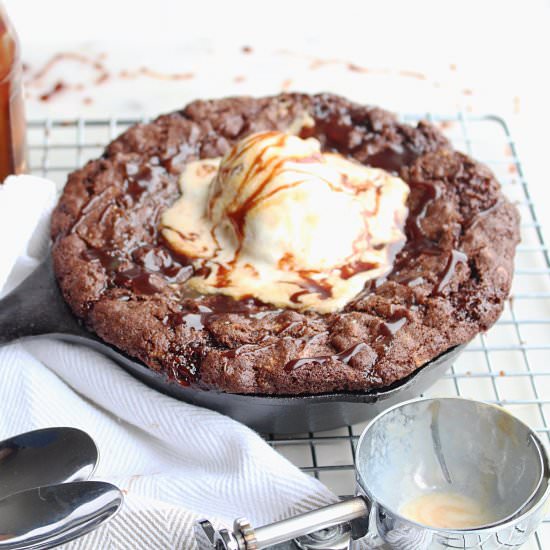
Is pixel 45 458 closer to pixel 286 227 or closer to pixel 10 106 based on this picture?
pixel 286 227

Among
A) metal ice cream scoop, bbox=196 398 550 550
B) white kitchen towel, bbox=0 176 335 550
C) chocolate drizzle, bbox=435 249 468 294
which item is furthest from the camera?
chocolate drizzle, bbox=435 249 468 294

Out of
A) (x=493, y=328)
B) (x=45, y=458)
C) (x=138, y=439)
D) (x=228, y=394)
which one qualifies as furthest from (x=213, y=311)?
(x=493, y=328)

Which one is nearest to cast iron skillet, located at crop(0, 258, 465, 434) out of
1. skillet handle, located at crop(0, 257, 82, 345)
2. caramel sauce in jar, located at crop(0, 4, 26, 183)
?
skillet handle, located at crop(0, 257, 82, 345)

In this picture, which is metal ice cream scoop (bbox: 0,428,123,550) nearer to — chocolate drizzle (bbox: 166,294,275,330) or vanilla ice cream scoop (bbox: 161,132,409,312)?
chocolate drizzle (bbox: 166,294,275,330)

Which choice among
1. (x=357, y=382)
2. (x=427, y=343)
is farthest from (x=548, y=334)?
(x=357, y=382)

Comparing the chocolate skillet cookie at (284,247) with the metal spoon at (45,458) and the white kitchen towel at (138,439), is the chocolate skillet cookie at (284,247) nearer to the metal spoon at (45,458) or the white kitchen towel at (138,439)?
the white kitchen towel at (138,439)

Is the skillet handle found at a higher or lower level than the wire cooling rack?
higher
